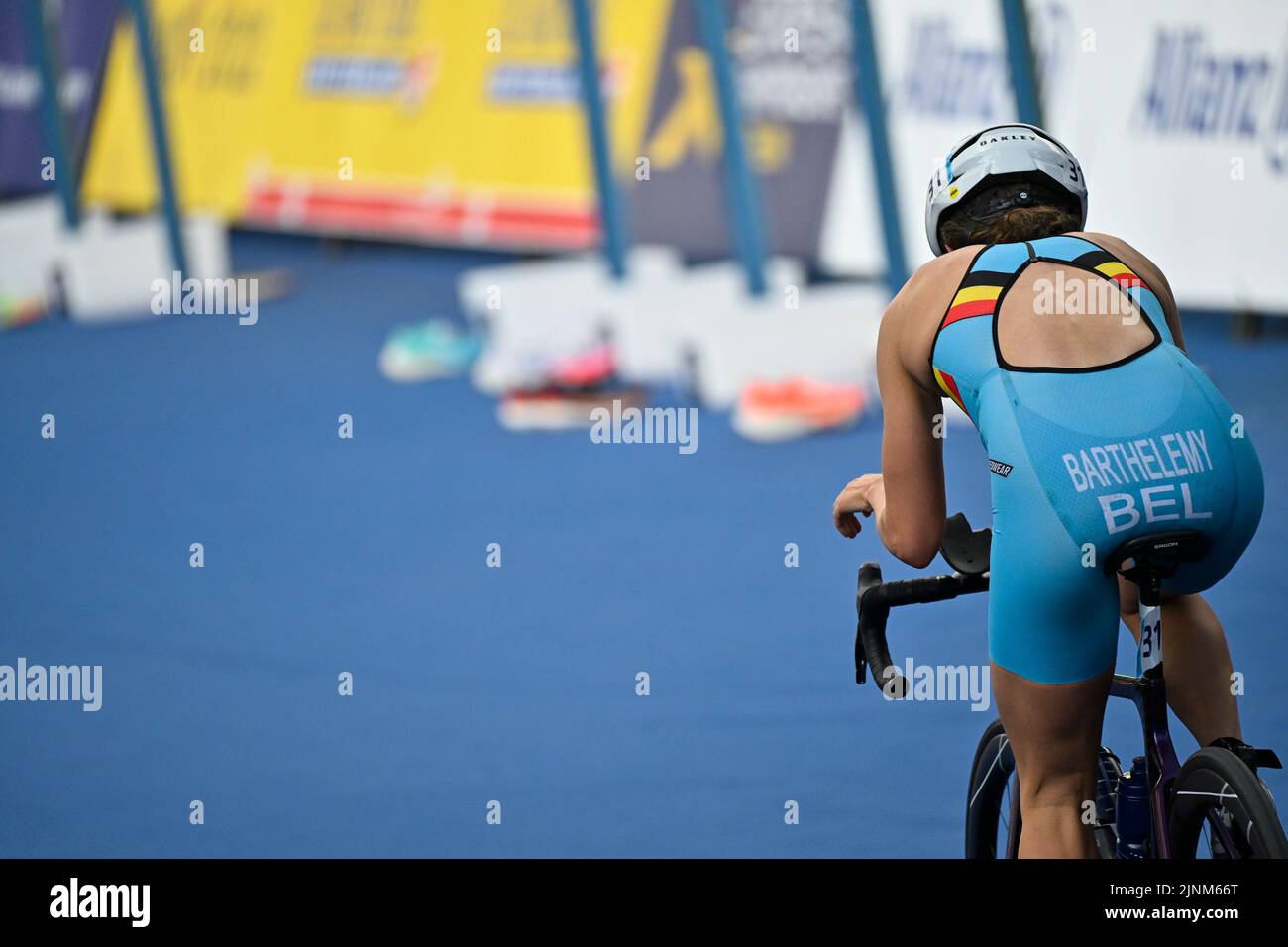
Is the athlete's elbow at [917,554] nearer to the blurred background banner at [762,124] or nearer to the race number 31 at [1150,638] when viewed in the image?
the race number 31 at [1150,638]

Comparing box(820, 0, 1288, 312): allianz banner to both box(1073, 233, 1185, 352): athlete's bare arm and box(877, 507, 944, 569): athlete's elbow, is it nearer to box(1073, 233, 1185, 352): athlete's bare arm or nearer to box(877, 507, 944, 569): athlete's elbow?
box(1073, 233, 1185, 352): athlete's bare arm

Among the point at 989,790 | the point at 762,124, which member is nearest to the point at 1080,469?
the point at 989,790

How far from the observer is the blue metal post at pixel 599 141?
408 inches

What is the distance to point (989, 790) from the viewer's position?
10.6ft

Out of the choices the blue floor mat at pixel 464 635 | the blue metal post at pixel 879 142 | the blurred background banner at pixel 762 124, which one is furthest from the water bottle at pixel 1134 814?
the blurred background banner at pixel 762 124

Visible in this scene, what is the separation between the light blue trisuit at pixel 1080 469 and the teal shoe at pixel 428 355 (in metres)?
8.11

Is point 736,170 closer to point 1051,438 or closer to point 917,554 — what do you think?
point 917,554

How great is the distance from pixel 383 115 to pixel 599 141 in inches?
191

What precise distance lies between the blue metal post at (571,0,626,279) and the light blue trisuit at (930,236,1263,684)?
7.99 m

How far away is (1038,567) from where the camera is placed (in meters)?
2.67

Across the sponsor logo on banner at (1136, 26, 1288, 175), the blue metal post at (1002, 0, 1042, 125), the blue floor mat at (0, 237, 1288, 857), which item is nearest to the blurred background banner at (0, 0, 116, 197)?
the blue floor mat at (0, 237, 1288, 857)

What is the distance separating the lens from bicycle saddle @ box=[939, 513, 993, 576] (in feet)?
9.50
